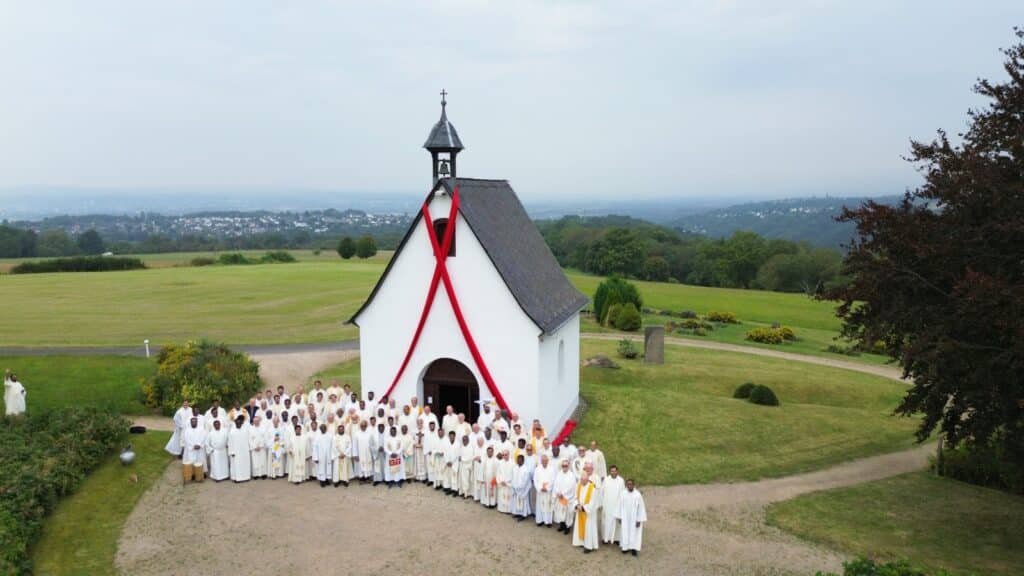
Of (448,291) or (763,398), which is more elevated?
(448,291)

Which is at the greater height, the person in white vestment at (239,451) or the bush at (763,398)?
the person in white vestment at (239,451)

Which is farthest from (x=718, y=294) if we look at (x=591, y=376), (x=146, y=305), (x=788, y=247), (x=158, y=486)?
(x=158, y=486)

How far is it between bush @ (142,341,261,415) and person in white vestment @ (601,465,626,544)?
15.4 meters

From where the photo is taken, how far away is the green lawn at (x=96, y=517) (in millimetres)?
14742

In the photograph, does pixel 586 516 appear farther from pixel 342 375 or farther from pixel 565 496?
pixel 342 375

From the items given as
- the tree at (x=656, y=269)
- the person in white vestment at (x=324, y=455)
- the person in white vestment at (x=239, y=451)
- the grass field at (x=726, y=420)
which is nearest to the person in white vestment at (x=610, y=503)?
the grass field at (x=726, y=420)

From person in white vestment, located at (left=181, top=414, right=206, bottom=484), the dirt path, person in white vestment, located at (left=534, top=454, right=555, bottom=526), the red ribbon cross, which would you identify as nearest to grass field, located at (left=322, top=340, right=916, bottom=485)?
the dirt path

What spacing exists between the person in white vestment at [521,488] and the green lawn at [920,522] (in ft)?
18.7

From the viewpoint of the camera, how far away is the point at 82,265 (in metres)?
69.5

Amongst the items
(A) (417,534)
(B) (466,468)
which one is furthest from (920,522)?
(A) (417,534)

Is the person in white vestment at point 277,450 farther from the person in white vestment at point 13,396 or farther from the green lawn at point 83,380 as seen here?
the green lawn at point 83,380

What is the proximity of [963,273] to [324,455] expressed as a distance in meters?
15.0

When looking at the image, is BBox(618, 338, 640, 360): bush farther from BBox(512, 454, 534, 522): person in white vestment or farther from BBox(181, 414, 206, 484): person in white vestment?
BBox(181, 414, 206, 484): person in white vestment

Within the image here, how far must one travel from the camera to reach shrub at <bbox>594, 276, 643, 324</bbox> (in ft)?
151
